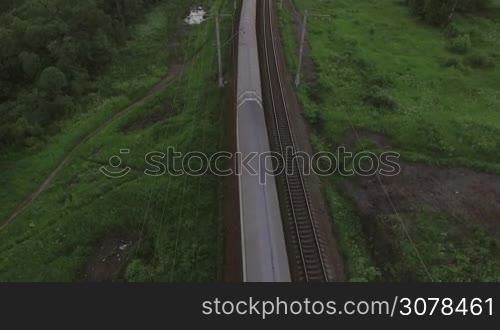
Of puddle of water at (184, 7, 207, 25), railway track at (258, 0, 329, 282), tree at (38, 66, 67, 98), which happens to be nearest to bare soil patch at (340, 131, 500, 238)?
railway track at (258, 0, 329, 282)

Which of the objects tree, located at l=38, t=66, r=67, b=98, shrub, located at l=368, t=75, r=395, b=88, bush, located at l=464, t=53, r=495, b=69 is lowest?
tree, located at l=38, t=66, r=67, b=98

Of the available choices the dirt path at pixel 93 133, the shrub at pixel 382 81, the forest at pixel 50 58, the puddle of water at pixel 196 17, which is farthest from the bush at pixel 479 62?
the forest at pixel 50 58

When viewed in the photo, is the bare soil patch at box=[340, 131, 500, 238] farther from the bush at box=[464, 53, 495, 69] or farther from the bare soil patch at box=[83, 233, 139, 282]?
the bush at box=[464, 53, 495, 69]

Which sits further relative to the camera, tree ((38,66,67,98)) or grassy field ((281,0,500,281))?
tree ((38,66,67,98))

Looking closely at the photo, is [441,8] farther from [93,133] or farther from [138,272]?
[138,272]

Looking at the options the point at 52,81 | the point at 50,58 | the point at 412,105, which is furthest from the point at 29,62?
the point at 412,105

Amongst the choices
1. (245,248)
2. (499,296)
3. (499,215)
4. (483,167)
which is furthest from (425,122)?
(245,248)
